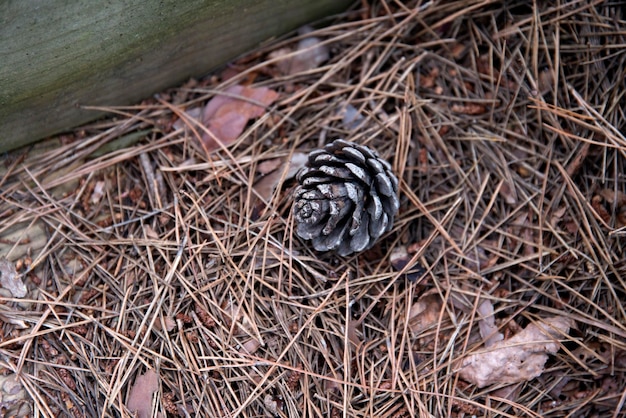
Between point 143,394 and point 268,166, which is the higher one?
point 268,166

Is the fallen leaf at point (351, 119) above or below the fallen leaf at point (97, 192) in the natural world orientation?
below

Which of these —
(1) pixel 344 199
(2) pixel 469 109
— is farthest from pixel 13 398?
(2) pixel 469 109

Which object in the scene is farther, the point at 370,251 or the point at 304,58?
the point at 304,58

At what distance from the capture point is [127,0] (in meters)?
1.67

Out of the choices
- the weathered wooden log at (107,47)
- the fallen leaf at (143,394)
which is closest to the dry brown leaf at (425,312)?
the fallen leaf at (143,394)

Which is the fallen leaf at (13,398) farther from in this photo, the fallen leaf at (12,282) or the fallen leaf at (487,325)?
the fallen leaf at (487,325)

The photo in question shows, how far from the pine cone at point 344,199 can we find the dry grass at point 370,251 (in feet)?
0.35

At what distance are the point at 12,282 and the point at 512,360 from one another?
162 centimetres

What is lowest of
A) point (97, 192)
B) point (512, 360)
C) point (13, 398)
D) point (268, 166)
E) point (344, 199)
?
point (512, 360)

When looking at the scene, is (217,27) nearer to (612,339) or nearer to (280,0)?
(280,0)

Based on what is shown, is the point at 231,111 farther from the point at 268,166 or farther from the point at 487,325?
the point at 487,325

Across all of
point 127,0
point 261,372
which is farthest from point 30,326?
point 127,0

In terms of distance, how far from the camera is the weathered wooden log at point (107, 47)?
5.40 ft

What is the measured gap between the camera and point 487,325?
5.77 ft
